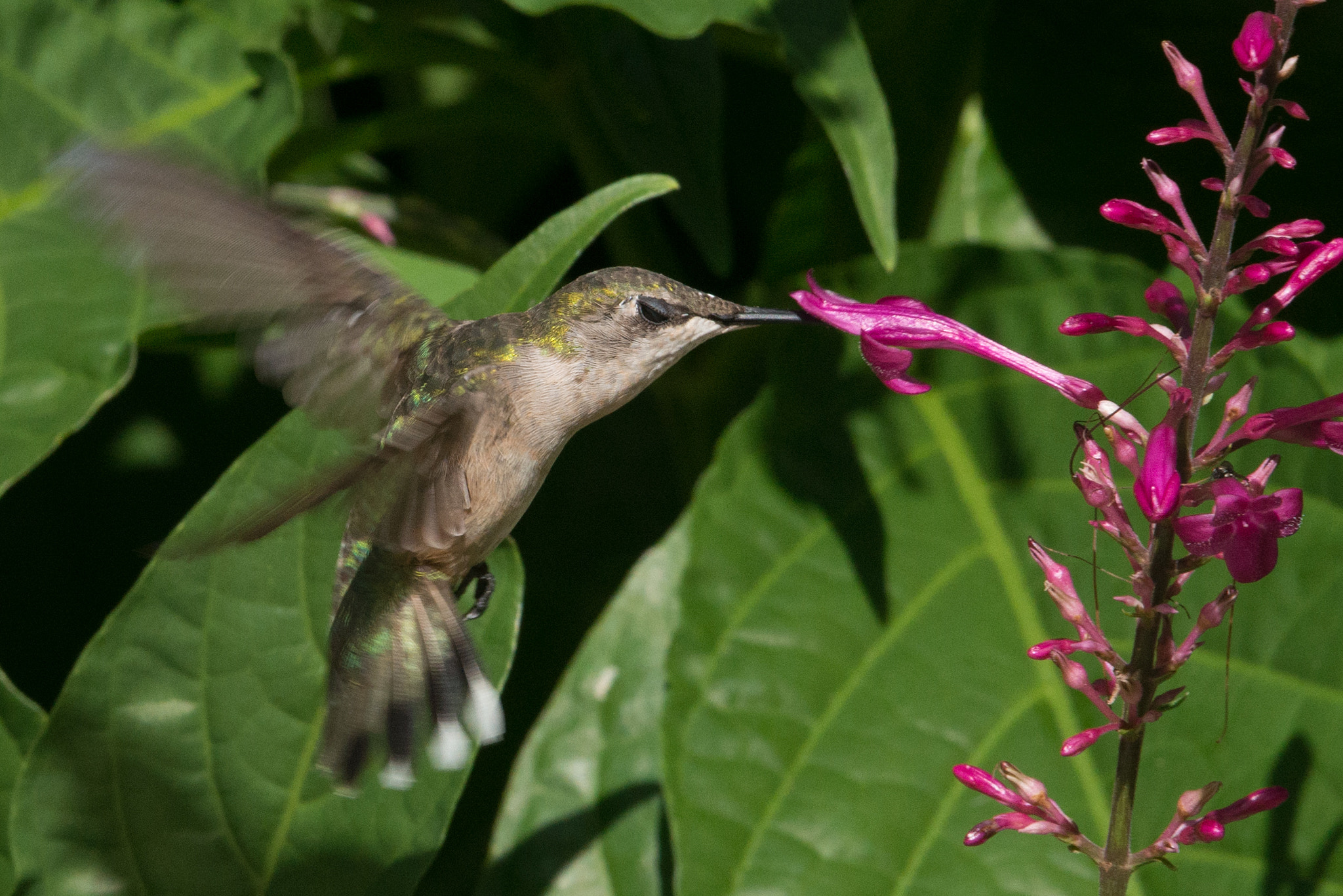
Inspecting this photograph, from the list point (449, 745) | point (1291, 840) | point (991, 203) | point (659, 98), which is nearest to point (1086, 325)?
point (449, 745)

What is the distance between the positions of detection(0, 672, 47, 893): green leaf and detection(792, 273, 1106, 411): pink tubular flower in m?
1.23

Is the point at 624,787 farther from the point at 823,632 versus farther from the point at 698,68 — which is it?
the point at 698,68

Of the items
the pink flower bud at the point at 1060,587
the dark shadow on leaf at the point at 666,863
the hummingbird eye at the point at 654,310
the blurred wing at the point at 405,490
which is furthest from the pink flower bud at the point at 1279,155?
the dark shadow on leaf at the point at 666,863

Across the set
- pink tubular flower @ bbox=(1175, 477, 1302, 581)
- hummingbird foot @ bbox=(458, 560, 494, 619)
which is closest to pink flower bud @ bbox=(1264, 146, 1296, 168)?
→ pink tubular flower @ bbox=(1175, 477, 1302, 581)

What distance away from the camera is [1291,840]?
5.16 ft

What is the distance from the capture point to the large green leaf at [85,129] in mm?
1929

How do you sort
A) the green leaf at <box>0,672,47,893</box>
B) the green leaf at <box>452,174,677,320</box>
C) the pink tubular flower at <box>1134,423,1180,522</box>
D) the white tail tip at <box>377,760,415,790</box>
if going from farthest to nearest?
the green leaf at <box>0,672,47,893</box> → the green leaf at <box>452,174,677,320</box> → the white tail tip at <box>377,760,415,790</box> → the pink tubular flower at <box>1134,423,1180,522</box>

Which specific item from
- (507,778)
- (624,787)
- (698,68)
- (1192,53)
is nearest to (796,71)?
(698,68)

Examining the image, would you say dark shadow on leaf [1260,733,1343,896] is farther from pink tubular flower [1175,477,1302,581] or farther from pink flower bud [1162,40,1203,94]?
pink flower bud [1162,40,1203,94]

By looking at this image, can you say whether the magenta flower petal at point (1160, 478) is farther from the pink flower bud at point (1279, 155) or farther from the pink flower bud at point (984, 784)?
the pink flower bud at point (984, 784)

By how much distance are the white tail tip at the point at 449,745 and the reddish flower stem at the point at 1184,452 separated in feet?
2.00

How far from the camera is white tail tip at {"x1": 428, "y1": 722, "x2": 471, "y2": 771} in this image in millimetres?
1239

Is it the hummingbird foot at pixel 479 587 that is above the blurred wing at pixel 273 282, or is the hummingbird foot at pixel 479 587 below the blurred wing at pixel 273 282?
below

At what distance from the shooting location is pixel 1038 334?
1920 mm
